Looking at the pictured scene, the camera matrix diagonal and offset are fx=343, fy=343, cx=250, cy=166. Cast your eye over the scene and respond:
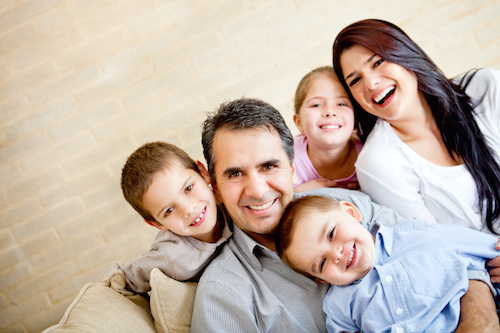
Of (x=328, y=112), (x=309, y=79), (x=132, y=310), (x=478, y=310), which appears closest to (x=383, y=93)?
(x=328, y=112)

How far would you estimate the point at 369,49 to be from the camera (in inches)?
62.2

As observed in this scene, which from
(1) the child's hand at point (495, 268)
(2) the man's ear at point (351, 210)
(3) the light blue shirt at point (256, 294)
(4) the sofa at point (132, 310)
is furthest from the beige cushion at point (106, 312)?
(1) the child's hand at point (495, 268)

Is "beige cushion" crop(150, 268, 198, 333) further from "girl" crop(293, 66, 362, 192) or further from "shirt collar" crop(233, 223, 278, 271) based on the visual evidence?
"girl" crop(293, 66, 362, 192)

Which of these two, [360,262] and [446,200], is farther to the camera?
[446,200]

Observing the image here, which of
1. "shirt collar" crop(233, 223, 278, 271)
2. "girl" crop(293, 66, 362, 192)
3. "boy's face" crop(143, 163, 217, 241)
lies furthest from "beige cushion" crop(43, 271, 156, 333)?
"girl" crop(293, 66, 362, 192)

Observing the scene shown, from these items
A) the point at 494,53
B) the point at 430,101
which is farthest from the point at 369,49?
the point at 494,53

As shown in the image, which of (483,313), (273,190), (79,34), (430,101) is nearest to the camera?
(483,313)

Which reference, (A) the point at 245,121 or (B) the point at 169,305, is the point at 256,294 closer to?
(B) the point at 169,305

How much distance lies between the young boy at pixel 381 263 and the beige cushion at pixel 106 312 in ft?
2.05

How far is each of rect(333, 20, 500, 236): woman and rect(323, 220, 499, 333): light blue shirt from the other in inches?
12.0

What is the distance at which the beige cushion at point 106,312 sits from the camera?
1213 millimetres

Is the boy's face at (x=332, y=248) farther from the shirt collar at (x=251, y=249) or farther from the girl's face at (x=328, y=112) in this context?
the girl's face at (x=328, y=112)

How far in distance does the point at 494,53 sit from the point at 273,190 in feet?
7.83

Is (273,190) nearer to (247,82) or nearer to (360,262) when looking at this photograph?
(360,262)
